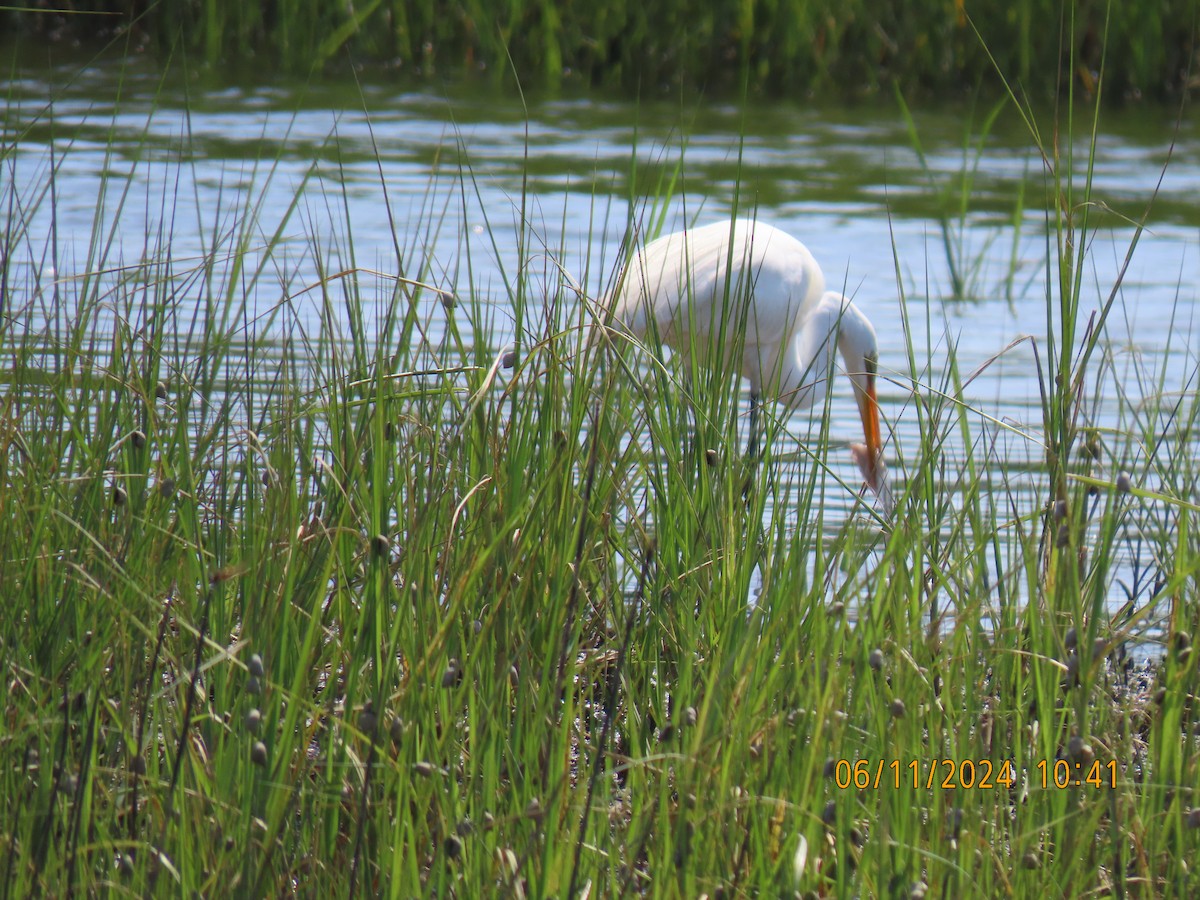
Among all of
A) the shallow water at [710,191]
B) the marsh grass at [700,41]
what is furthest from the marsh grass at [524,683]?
the marsh grass at [700,41]

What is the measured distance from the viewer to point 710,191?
28.1ft

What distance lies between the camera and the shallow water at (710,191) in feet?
20.7

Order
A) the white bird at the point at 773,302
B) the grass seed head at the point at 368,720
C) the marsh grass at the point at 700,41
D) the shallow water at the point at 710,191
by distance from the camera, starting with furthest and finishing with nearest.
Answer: the marsh grass at the point at 700,41 → the shallow water at the point at 710,191 → the white bird at the point at 773,302 → the grass seed head at the point at 368,720

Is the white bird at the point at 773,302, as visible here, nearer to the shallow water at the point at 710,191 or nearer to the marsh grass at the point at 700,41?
the shallow water at the point at 710,191

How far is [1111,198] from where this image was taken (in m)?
8.90

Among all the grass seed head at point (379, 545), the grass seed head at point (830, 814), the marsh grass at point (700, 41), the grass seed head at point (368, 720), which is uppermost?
the marsh grass at point (700, 41)

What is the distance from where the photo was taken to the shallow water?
6320 mm

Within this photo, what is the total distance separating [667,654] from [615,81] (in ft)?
32.9

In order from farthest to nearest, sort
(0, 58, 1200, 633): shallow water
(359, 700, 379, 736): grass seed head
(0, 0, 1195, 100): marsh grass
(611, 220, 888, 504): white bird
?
(0, 0, 1195, 100): marsh grass → (0, 58, 1200, 633): shallow water → (611, 220, 888, 504): white bird → (359, 700, 379, 736): grass seed head

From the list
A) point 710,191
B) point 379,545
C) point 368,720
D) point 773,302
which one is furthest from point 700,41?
point 368,720

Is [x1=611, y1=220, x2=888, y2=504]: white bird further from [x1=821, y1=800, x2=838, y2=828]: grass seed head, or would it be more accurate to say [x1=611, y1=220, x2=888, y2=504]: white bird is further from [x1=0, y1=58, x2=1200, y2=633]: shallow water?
[x1=821, y1=800, x2=838, y2=828]: grass seed head

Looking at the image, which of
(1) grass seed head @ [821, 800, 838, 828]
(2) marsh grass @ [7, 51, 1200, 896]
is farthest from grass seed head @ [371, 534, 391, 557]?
(1) grass seed head @ [821, 800, 838, 828]

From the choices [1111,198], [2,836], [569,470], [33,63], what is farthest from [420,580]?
[33,63]

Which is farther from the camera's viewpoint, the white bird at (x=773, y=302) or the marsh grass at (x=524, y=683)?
the white bird at (x=773, y=302)
